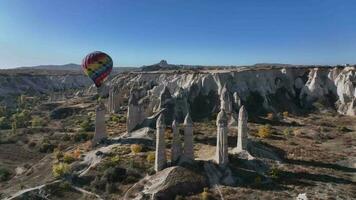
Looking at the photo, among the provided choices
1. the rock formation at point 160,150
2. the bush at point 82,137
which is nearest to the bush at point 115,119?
the bush at point 82,137

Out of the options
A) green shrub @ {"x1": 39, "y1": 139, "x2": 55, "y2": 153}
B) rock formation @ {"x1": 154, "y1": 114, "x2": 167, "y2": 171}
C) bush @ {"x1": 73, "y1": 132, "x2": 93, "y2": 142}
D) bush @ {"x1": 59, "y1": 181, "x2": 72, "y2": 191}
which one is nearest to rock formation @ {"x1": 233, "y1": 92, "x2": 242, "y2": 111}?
bush @ {"x1": 73, "y1": 132, "x2": 93, "y2": 142}

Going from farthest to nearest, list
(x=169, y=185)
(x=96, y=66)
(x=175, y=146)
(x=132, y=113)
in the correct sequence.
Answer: (x=96, y=66), (x=132, y=113), (x=175, y=146), (x=169, y=185)

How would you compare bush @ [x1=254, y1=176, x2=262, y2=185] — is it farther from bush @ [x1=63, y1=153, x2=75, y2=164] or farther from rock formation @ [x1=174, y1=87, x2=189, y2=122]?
rock formation @ [x1=174, y1=87, x2=189, y2=122]

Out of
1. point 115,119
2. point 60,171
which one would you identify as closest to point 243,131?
point 60,171

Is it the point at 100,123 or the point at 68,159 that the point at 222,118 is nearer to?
the point at 100,123

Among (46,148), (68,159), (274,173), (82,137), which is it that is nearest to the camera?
(274,173)

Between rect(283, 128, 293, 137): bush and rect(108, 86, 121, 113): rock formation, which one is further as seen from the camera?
rect(108, 86, 121, 113): rock formation

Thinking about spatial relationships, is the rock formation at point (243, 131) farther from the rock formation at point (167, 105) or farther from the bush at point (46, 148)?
the bush at point (46, 148)
